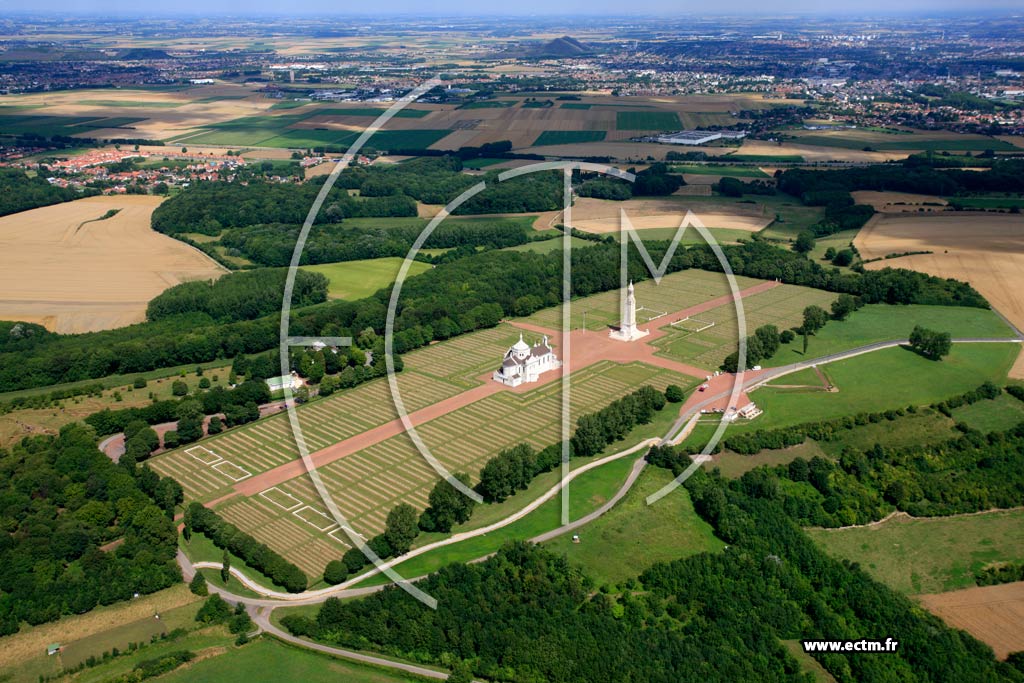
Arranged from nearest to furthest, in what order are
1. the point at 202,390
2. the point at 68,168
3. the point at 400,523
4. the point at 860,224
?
the point at 400,523 < the point at 202,390 < the point at 860,224 < the point at 68,168

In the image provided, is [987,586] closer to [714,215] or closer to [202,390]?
[202,390]

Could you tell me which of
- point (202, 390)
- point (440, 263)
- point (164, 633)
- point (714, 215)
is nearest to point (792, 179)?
point (714, 215)

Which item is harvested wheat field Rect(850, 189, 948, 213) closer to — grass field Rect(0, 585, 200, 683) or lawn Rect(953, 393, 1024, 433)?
lawn Rect(953, 393, 1024, 433)

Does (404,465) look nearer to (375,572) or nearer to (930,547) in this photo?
(375,572)

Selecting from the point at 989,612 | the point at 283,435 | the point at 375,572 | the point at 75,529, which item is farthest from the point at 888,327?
the point at 75,529

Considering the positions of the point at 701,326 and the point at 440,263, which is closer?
the point at 701,326

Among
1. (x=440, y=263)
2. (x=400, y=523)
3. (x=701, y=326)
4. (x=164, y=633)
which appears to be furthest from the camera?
(x=440, y=263)
